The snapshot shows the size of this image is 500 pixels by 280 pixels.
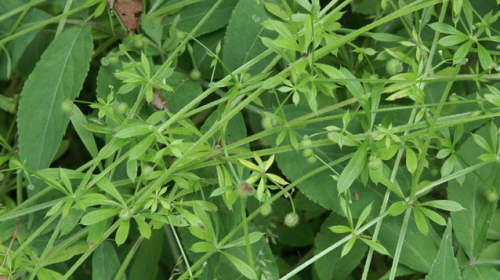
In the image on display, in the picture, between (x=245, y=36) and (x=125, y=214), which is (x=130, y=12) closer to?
(x=245, y=36)

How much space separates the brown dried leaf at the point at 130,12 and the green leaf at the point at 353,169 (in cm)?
61

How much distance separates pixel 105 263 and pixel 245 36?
1.85ft

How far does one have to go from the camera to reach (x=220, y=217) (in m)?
1.18

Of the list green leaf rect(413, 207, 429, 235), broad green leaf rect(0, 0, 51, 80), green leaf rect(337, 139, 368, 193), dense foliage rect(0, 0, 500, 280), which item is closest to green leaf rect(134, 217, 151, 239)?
dense foliage rect(0, 0, 500, 280)

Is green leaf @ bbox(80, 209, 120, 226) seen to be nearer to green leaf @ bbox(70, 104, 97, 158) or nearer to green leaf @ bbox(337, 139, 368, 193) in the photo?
green leaf @ bbox(70, 104, 97, 158)

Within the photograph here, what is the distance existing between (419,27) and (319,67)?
250mm

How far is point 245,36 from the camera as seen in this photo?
125 centimetres

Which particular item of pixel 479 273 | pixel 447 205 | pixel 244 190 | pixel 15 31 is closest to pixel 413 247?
pixel 479 273

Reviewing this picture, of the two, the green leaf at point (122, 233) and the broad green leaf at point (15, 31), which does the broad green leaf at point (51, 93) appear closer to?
the broad green leaf at point (15, 31)

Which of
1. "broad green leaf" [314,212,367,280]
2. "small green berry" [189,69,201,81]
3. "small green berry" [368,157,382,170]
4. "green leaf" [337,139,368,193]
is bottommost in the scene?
"broad green leaf" [314,212,367,280]

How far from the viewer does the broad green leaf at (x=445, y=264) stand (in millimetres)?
975

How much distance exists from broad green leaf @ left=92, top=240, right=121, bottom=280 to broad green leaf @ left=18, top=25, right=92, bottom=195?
0.18 metres

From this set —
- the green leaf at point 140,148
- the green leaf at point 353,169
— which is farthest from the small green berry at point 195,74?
the green leaf at point 353,169

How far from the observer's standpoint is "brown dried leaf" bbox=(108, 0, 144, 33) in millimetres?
1294
